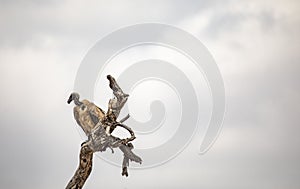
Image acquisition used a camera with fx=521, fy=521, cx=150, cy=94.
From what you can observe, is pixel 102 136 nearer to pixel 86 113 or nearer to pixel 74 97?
pixel 86 113

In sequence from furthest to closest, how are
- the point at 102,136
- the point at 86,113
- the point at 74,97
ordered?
the point at 74,97 → the point at 86,113 → the point at 102,136

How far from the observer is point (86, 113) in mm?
23047

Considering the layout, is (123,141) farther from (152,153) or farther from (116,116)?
(152,153)

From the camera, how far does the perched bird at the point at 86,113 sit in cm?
2289

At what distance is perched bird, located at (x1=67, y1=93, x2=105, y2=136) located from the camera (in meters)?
22.9

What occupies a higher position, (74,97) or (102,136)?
(74,97)

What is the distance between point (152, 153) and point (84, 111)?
4.03 m

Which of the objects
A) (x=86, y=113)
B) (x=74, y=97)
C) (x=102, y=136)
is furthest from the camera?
(x=74, y=97)

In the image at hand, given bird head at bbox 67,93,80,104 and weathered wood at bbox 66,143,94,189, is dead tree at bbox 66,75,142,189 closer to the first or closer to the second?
weathered wood at bbox 66,143,94,189

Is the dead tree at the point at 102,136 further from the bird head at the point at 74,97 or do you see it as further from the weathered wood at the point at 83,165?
the bird head at the point at 74,97

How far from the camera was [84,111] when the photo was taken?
23078mm

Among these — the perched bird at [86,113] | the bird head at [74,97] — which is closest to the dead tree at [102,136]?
the perched bird at [86,113]

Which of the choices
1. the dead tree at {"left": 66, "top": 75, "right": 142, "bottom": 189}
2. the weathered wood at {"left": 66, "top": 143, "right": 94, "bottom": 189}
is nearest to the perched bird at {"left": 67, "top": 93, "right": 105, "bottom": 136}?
the dead tree at {"left": 66, "top": 75, "right": 142, "bottom": 189}

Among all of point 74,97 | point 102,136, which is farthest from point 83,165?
point 74,97
